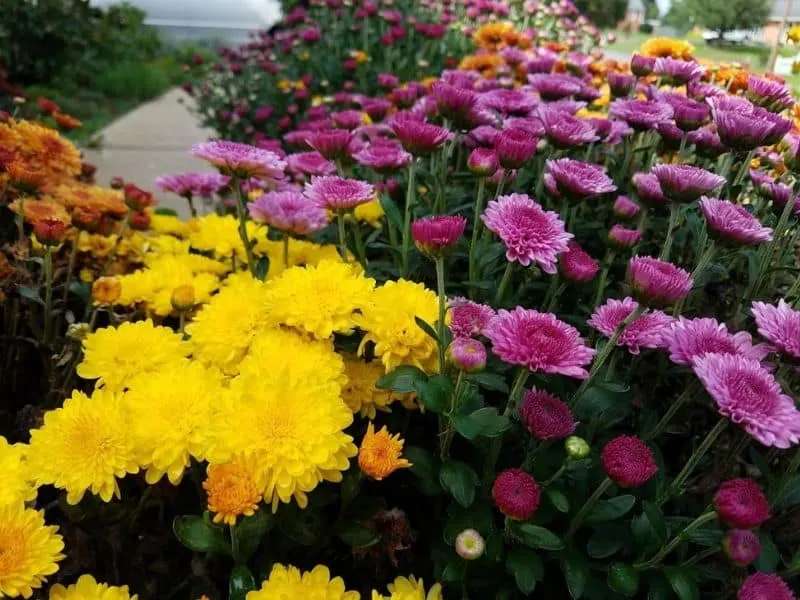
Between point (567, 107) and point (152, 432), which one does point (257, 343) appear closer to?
point (152, 432)

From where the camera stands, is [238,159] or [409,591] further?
[238,159]

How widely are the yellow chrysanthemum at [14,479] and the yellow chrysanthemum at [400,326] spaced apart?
1.66 ft

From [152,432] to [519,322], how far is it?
53cm

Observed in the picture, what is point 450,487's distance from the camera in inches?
38.8

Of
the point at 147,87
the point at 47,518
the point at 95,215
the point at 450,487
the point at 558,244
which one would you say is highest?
the point at 558,244

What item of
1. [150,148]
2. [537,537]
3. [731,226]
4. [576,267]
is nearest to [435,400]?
[537,537]

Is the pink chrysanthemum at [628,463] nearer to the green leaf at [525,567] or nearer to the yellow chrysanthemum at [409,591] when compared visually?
the green leaf at [525,567]

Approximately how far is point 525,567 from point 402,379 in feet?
1.01

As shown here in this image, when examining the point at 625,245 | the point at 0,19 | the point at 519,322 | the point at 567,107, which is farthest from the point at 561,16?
the point at 0,19

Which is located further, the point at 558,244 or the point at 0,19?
the point at 0,19

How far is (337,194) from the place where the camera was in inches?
47.8

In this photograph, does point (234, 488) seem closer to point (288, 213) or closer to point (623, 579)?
point (623, 579)

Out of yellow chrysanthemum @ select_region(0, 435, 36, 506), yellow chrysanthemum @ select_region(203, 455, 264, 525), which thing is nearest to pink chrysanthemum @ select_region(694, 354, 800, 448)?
yellow chrysanthemum @ select_region(203, 455, 264, 525)

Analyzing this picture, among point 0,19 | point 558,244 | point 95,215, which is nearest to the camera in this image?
point 558,244
